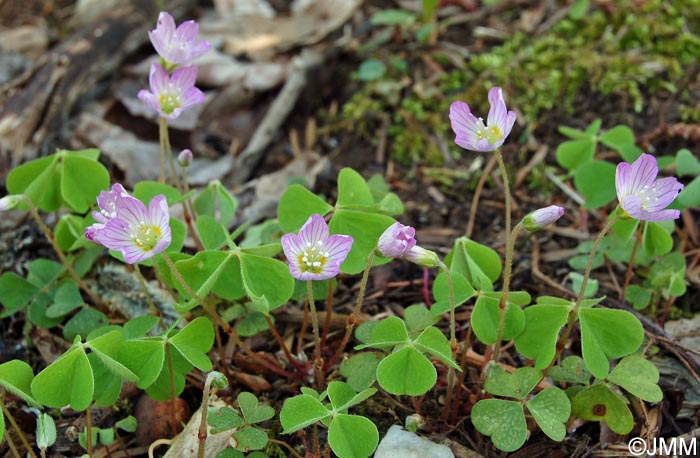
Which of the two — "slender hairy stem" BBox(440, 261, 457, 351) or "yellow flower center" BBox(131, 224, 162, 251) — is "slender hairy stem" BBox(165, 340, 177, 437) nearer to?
"yellow flower center" BBox(131, 224, 162, 251)

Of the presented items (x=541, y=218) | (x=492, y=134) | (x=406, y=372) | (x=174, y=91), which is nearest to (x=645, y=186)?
(x=541, y=218)

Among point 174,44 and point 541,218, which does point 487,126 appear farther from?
point 174,44

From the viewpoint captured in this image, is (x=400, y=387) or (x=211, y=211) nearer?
(x=400, y=387)

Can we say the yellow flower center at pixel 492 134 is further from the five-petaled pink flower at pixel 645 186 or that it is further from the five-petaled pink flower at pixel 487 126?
the five-petaled pink flower at pixel 645 186

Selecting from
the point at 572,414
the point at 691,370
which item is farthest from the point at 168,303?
the point at 691,370

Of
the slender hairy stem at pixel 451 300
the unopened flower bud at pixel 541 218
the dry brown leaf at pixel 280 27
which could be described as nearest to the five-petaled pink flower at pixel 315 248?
the slender hairy stem at pixel 451 300

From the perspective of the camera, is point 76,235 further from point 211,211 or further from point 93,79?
point 93,79

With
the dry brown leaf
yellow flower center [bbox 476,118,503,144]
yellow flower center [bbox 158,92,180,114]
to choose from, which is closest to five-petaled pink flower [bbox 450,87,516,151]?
yellow flower center [bbox 476,118,503,144]
